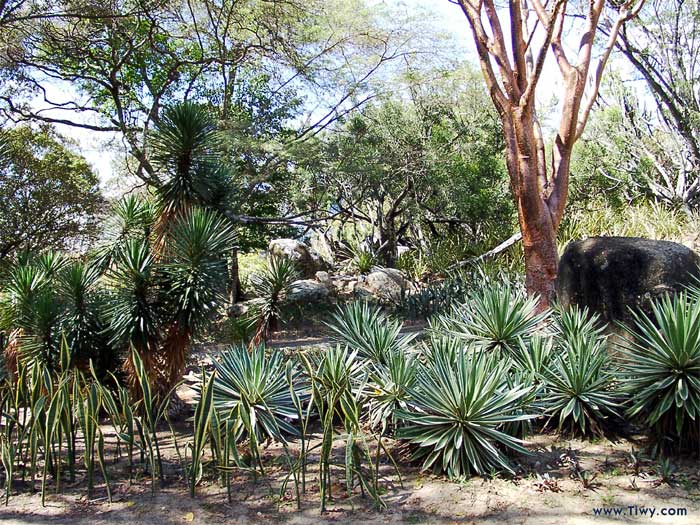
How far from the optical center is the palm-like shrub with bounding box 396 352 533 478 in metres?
4.77

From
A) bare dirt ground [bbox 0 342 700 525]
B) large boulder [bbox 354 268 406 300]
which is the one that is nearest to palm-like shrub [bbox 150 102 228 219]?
bare dirt ground [bbox 0 342 700 525]

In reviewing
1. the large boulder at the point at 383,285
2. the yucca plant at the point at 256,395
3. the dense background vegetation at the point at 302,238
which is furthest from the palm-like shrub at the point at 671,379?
the large boulder at the point at 383,285

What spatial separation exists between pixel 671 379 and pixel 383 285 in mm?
12009

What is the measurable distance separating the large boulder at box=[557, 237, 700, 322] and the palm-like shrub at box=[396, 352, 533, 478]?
203 centimetres

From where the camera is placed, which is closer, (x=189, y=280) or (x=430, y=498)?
(x=430, y=498)

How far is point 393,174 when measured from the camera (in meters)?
18.6

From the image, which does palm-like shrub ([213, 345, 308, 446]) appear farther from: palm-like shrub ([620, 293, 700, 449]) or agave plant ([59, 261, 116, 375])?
palm-like shrub ([620, 293, 700, 449])

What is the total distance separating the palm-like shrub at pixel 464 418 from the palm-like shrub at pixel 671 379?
3.08ft

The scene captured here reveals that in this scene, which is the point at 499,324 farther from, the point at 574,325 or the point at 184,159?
the point at 184,159

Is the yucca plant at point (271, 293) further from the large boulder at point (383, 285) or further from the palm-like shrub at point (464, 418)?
the large boulder at point (383, 285)

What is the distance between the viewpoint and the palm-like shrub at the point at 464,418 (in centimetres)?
477

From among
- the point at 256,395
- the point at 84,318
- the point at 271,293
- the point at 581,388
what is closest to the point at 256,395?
the point at 256,395

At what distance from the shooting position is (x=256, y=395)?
17.7 ft

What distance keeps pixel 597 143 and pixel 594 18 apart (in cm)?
1541
